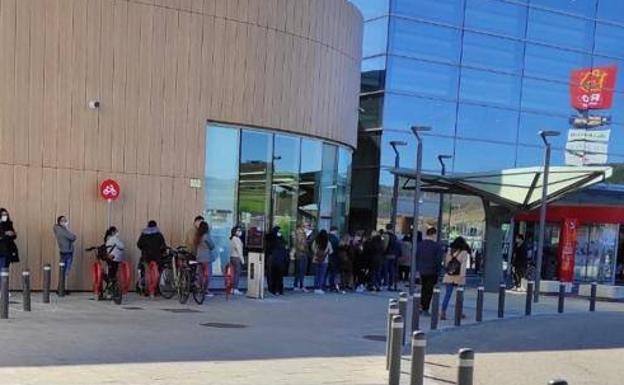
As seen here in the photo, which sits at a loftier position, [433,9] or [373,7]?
[433,9]

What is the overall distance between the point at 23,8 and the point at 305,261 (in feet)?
29.9

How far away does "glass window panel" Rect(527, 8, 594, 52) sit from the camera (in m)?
33.7

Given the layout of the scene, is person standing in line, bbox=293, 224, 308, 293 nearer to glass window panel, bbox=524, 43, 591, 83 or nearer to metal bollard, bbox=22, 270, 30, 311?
metal bollard, bbox=22, 270, 30, 311

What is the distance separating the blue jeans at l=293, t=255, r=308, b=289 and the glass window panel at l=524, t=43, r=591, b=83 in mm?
18107

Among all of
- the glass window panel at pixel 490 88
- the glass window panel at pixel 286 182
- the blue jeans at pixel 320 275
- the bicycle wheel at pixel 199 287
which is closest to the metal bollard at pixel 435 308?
the bicycle wheel at pixel 199 287

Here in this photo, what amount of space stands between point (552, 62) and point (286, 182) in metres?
18.9

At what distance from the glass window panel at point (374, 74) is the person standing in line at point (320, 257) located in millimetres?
12553

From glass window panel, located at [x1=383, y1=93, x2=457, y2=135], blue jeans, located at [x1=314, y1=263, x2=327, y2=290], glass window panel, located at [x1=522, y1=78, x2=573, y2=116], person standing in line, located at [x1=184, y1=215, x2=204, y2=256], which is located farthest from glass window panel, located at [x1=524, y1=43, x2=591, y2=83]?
person standing in line, located at [x1=184, y1=215, x2=204, y2=256]

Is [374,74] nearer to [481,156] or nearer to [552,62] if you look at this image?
[481,156]

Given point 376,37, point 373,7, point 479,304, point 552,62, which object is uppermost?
point 373,7

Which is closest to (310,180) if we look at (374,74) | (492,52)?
(374,74)

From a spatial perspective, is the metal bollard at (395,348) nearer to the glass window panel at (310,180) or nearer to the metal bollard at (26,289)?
the metal bollard at (26,289)

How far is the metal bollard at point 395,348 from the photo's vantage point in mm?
8211

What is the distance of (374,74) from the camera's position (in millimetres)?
31047
